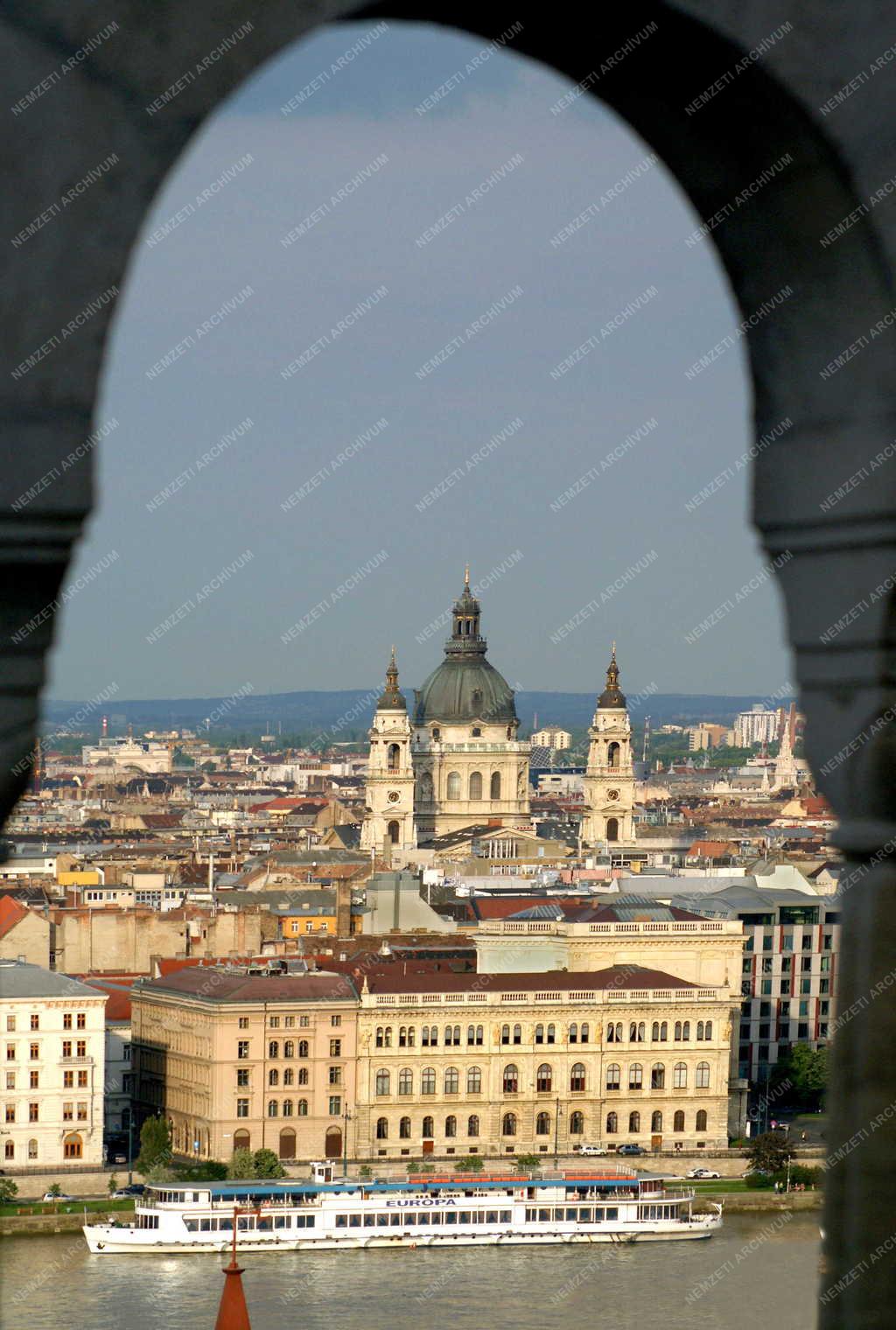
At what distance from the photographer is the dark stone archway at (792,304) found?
46.0 inches

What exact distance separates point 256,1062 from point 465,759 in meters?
21.7

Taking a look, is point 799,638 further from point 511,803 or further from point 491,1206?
point 511,803

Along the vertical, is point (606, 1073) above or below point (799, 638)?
below

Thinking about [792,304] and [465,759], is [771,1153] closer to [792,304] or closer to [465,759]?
[792,304]

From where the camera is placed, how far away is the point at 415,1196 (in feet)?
58.1

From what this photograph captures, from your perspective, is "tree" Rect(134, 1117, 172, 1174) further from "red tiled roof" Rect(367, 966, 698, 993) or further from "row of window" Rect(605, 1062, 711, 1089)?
"row of window" Rect(605, 1062, 711, 1089)

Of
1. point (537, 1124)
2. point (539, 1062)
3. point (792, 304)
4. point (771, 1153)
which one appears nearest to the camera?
point (792, 304)

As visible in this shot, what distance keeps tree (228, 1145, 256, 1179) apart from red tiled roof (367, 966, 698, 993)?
153cm

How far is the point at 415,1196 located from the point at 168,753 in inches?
2532

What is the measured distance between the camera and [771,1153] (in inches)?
724

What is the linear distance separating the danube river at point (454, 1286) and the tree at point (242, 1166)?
1.51 meters

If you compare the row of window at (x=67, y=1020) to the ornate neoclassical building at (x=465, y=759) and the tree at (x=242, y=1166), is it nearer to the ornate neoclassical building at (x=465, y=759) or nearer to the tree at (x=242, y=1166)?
the tree at (x=242, y=1166)

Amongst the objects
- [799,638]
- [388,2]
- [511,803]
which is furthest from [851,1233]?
[511,803]

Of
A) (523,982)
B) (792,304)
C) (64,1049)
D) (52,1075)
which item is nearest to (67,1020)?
(64,1049)
